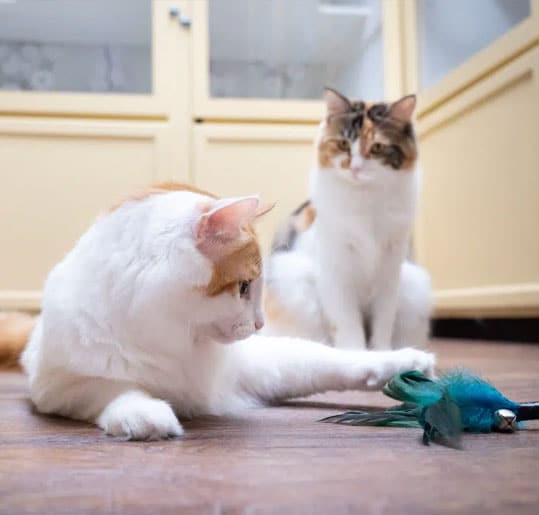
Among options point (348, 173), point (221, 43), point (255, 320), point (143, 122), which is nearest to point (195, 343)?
→ point (255, 320)

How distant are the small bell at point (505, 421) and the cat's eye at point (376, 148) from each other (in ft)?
3.14

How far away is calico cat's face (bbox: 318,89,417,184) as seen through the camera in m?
1.64

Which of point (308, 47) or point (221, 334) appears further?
point (308, 47)

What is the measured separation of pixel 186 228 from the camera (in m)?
0.82

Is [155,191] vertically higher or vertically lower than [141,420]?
higher

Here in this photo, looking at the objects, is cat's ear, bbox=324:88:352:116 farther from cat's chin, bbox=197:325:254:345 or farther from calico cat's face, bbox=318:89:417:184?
cat's chin, bbox=197:325:254:345

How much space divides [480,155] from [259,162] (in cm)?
81

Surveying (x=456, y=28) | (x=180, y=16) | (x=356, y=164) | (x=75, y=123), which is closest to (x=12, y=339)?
(x=356, y=164)

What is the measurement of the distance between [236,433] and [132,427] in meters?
0.13

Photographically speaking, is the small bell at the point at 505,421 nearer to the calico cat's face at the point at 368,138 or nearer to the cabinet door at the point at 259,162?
the calico cat's face at the point at 368,138

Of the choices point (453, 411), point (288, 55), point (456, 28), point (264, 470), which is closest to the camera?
point (264, 470)

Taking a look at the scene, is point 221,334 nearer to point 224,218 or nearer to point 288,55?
point 224,218

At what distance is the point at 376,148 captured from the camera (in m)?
1.64

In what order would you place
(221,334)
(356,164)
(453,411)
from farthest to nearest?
(356,164) → (221,334) → (453,411)
